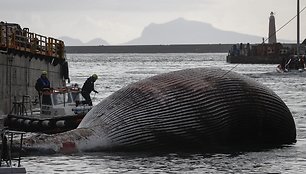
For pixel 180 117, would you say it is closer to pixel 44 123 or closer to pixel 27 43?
pixel 44 123

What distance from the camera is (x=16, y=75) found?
39.9 metres

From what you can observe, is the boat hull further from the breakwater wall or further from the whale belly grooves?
the breakwater wall

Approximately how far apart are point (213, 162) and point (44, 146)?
406cm

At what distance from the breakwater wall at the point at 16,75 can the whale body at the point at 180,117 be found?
43.7ft

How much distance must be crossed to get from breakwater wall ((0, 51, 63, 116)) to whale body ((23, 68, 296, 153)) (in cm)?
1331

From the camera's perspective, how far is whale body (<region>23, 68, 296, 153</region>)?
23.2 m

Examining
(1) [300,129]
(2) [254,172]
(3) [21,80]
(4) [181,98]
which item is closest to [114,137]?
(4) [181,98]

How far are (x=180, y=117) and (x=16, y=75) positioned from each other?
17583 millimetres

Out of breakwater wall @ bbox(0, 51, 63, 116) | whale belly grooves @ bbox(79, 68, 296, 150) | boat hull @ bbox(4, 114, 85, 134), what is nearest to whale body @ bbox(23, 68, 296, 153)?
whale belly grooves @ bbox(79, 68, 296, 150)

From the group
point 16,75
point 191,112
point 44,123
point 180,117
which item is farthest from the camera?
point 16,75

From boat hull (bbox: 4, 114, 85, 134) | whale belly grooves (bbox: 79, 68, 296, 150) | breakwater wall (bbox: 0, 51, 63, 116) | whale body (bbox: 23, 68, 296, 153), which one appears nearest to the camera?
whale body (bbox: 23, 68, 296, 153)

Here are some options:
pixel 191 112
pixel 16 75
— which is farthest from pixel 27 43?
pixel 191 112

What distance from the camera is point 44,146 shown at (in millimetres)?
22797

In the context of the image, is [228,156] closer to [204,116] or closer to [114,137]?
[204,116]
